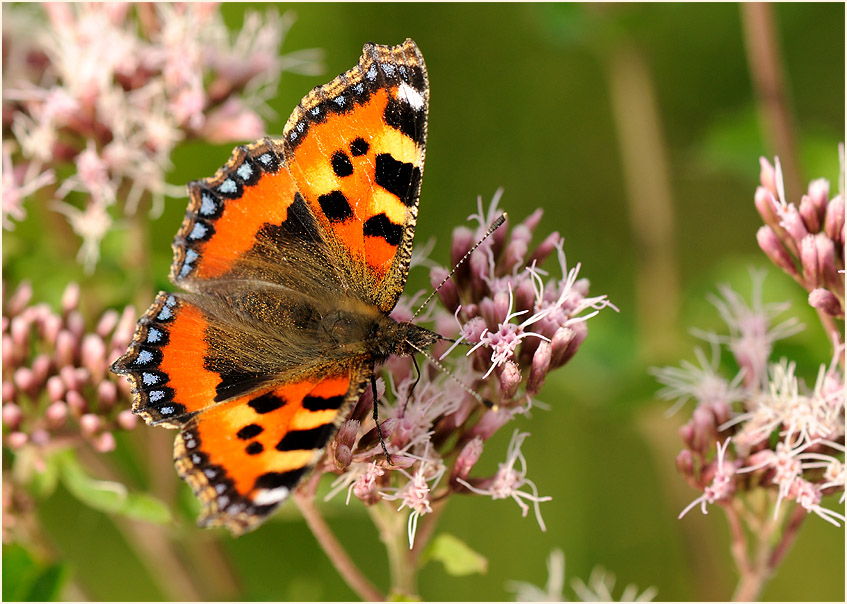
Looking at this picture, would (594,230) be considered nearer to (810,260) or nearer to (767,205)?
(767,205)

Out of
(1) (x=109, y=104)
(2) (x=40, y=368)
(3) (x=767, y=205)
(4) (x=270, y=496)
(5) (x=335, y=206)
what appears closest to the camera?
(4) (x=270, y=496)

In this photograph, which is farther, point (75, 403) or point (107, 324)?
point (107, 324)

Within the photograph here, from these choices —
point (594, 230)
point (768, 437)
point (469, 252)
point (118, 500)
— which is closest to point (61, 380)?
point (118, 500)

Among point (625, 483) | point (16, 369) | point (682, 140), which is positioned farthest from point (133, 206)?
point (682, 140)

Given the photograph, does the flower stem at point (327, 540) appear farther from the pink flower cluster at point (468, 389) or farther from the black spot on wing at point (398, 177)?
the black spot on wing at point (398, 177)


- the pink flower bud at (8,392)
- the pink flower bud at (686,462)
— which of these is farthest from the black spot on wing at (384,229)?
the pink flower bud at (8,392)

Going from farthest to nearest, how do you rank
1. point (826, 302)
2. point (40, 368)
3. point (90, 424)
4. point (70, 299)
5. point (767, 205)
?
point (70, 299), point (40, 368), point (90, 424), point (767, 205), point (826, 302)

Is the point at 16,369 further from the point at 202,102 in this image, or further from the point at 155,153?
the point at 202,102

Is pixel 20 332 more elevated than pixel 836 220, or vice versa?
pixel 20 332

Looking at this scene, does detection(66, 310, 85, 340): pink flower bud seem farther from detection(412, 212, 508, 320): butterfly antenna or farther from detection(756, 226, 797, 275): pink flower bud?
detection(756, 226, 797, 275): pink flower bud
